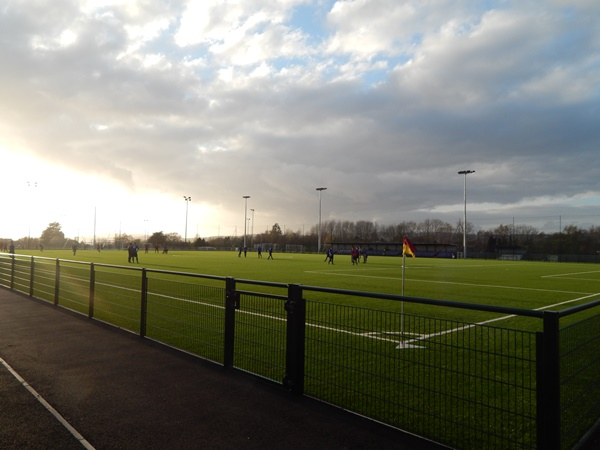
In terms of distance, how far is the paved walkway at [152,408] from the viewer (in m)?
3.70

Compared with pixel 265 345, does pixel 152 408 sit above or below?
below

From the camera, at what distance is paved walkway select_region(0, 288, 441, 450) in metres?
3.70

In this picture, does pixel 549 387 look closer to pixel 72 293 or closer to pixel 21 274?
pixel 72 293

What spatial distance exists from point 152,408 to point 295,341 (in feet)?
5.37

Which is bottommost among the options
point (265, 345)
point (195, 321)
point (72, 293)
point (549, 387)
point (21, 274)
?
point (195, 321)

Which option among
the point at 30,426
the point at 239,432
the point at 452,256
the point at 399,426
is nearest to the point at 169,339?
the point at 30,426

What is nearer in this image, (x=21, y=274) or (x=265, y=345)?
(x=265, y=345)

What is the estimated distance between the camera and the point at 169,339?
7.43m

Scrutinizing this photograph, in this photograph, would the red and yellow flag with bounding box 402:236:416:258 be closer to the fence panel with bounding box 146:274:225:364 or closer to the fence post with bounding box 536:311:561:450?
the fence panel with bounding box 146:274:225:364

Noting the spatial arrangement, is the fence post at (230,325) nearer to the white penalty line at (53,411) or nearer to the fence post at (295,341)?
the fence post at (295,341)

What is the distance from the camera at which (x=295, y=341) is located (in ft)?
16.0

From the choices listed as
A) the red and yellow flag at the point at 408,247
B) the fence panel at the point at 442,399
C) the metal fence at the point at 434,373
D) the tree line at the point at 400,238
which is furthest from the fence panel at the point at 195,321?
the tree line at the point at 400,238

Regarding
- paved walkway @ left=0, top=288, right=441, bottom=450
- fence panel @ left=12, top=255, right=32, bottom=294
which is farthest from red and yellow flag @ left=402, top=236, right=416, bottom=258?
fence panel @ left=12, top=255, right=32, bottom=294

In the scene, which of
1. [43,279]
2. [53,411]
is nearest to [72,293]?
[43,279]
